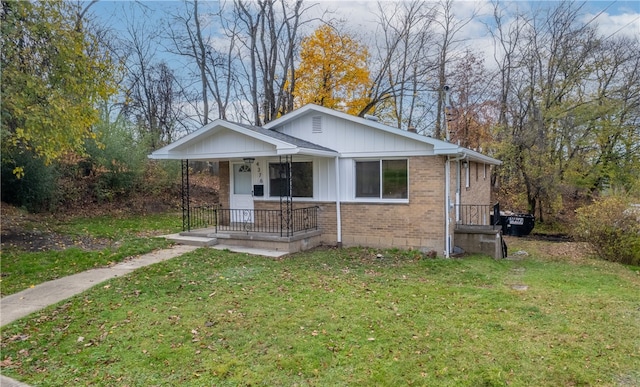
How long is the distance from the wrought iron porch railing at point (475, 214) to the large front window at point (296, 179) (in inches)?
176

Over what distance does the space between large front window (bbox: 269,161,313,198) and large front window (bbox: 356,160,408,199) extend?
1.48 m

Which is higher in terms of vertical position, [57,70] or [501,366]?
[57,70]

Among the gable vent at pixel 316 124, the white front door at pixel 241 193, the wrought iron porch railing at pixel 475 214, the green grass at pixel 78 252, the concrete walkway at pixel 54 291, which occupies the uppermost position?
the gable vent at pixel 316 124

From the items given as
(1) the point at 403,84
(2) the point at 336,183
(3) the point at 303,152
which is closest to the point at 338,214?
(2) the point at 336,183

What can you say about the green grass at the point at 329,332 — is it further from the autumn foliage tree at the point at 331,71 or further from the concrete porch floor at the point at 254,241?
the autumn foliage tree at the point at 331,71

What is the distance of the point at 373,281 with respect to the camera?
24.3 feet

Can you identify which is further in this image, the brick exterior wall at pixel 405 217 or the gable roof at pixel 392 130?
the brick exterior wall at pixel 405 217

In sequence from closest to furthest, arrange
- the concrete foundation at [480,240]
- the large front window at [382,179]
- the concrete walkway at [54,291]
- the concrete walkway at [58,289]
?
the concrete walkway at [54,291], the concrete walkway at [58,289], the large front window at [382,179], the concrete foundation at [480,240]

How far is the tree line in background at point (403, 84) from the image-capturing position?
17484 mm

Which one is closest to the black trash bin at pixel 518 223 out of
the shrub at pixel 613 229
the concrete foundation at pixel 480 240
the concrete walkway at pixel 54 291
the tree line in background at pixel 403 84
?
the tree line in background at pixel 403 84

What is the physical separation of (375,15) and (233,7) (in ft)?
29.4

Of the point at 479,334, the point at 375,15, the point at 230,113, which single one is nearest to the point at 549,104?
the point at 375,15

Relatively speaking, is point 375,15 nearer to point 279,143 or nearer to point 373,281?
point 279,143

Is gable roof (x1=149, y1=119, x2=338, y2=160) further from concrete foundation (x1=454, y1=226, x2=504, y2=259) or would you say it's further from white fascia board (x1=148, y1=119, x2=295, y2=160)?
concrete foundation (x1=454, y1=226, x2=504, y2=259)
